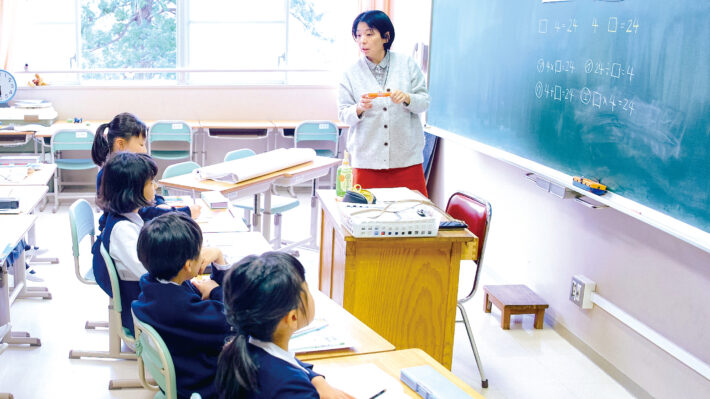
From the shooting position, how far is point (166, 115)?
6.79 metres

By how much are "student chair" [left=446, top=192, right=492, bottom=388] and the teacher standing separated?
571mm

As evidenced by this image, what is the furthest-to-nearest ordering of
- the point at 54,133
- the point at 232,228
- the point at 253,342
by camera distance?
the point at 54,133 → the point at 232,228 → the point at 253,342

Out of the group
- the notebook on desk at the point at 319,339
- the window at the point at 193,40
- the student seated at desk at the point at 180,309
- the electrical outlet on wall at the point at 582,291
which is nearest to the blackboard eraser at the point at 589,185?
the electrical outlet on wall at the point at 582,291

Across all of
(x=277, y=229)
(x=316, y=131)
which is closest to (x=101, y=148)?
(x=277, y=229)

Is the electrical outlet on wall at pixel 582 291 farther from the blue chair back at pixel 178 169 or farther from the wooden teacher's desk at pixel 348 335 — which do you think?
the blue chair back at pixel 178 169

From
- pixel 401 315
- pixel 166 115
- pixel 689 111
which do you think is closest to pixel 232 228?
pixel 401 315

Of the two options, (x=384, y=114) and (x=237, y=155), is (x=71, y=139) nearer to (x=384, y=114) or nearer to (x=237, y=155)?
(x=237, y=155)

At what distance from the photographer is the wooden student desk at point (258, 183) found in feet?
11.8

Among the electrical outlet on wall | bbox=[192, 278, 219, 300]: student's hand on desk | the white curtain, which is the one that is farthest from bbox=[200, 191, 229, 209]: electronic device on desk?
the white curtain

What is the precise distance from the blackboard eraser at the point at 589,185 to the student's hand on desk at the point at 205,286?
1618 mm

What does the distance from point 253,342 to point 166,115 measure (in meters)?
5.64

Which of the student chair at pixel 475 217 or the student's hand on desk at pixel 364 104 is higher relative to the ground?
the student's hand on desk at pixel 364 104

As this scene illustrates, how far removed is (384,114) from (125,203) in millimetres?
1571

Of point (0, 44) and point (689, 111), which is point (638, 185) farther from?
point (0, 44)
